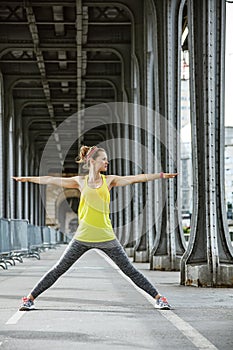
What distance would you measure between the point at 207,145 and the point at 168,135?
692 cm

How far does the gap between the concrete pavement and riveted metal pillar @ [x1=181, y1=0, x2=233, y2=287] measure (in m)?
1.06

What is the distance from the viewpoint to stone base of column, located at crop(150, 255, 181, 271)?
71.1 feet

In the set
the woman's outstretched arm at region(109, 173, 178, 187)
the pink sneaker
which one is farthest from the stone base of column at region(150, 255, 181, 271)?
the woman's outstretched arm at region(109, 173, 178, 187)

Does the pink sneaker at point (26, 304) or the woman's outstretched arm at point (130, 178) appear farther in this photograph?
the pink sneaker at point (26, 304)

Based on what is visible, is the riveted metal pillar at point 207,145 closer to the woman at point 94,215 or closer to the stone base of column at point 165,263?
the woman at point 94,215

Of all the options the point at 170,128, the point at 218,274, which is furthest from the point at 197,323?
the point at 170,128

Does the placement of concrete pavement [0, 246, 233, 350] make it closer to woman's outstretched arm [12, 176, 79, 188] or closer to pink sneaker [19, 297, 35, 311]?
pink sneaker [19, 297, 35, 311]

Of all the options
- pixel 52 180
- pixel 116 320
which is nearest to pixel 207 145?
pixel 52 180

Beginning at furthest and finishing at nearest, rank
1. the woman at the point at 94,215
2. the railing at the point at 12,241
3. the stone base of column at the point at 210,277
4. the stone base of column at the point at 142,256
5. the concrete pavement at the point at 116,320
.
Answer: the stone base of column at the point at 142,256
the railing at the point at 12,241
the stone base of column at the point at 210,277
the woman at the point at 94,215
the concrete pavement at the point at 116,320

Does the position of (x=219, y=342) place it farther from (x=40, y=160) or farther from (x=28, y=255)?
(x=40, y=160)

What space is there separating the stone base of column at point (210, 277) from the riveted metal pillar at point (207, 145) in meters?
0.02

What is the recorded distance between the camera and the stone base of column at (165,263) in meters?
21.7

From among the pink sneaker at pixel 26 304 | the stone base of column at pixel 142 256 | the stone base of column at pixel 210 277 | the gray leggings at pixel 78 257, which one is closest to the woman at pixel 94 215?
the gray leggings at pixel 78 257

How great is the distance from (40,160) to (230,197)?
2100 inches
